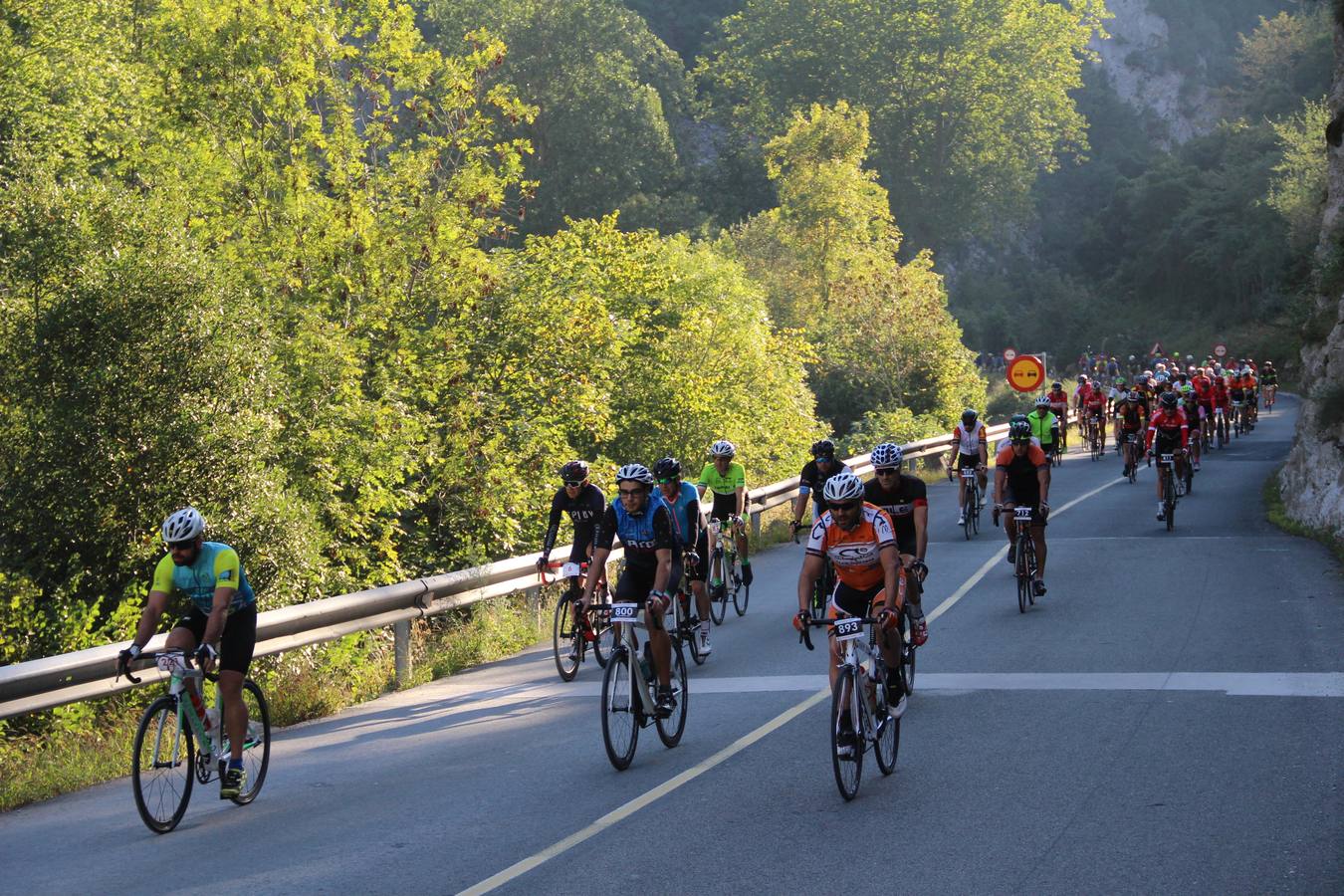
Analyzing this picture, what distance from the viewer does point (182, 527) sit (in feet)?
27.9

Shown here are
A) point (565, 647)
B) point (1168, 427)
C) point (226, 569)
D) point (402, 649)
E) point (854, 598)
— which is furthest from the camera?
point (1168, 427)

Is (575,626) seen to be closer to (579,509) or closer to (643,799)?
(579,509)

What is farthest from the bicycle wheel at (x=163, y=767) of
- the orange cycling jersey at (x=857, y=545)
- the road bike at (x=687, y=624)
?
the road bike at (x=687, y=624)

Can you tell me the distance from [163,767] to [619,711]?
2768 mm

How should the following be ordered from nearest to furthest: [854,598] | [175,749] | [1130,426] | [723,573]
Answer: [175,749] → [854,598] → [723,573] → [1130,426]

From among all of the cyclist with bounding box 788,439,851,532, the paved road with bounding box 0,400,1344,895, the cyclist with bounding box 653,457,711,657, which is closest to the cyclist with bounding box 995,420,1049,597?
the paved road with bounding box 0,400,1344,895

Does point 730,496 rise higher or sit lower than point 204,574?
lower

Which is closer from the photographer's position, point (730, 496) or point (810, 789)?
point (810, 789)

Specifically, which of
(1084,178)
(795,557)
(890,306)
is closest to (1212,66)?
(1084,178)

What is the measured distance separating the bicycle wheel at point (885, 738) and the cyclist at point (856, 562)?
12cm

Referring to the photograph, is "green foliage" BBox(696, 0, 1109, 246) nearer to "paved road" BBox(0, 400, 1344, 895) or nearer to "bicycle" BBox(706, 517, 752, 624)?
"bicycle" BBox(706, 517, 752, 624)

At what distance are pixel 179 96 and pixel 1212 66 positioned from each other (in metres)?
107

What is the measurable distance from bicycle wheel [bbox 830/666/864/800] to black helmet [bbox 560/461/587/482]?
5.49 m

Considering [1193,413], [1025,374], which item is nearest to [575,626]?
[1025,374]
